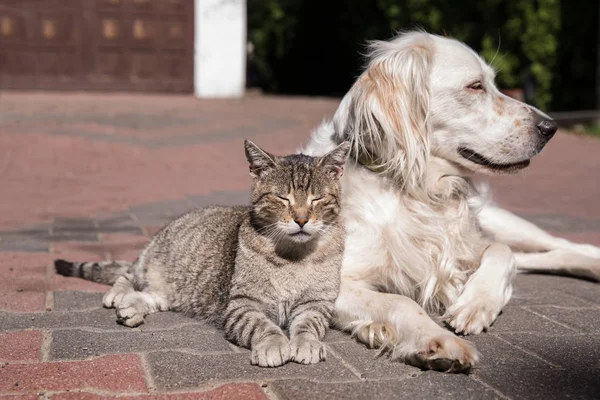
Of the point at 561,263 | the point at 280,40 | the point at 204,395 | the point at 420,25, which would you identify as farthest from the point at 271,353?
the point at 280,40

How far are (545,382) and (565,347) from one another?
504 millimetres

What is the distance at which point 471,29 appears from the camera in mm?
13578

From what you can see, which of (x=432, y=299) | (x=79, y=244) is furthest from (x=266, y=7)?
(x=432, y=299)

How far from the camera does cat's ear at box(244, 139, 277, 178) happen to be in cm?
340

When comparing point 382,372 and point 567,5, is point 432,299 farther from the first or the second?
point 567,5

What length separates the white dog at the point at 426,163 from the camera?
3.76m

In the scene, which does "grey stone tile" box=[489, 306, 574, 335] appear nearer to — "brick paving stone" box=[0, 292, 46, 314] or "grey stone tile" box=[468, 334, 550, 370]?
"grey stone tile" box=[468, 334, 550, 370]

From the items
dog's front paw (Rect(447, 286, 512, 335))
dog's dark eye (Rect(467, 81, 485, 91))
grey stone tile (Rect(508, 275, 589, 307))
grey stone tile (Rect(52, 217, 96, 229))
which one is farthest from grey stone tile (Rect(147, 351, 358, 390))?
grey stone tile (Rect(52, 217, 96, 229))

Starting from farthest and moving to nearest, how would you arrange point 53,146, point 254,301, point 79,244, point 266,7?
point 266,7, point 53,146, point 79,244, point 254,301

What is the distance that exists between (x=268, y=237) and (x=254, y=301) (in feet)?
0.96

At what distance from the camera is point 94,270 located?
4285 millimetres

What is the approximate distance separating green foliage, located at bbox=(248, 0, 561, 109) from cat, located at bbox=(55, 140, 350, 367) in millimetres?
6671

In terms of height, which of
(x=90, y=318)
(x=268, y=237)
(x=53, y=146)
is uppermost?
(x=268, y=237)

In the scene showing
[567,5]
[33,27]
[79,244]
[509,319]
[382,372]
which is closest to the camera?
[382,372]
